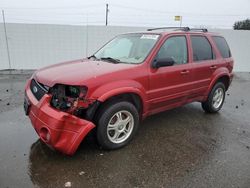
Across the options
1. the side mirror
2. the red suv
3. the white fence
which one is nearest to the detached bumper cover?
the red suv

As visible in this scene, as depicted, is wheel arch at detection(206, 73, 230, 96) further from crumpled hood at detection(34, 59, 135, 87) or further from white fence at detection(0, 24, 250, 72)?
white fence at detection(0, 24, 250, 72)

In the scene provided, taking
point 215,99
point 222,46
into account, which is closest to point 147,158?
point 215,99

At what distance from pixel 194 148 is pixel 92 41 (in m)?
8.47

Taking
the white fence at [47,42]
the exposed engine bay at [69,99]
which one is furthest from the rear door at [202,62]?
the white fence at [47,42]

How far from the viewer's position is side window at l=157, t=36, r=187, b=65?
4.36m

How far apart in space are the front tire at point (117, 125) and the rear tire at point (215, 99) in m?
2.37

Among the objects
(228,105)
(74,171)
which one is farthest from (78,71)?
(228,105)

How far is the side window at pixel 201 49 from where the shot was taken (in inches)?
196

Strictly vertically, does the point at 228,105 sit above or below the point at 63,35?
below

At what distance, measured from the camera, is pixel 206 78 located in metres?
Result: 5.25

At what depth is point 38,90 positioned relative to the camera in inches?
149

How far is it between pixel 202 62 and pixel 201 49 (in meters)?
0.30

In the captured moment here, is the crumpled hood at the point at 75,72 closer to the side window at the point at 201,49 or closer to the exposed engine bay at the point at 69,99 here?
the exposed engine bay at the point at 69,99

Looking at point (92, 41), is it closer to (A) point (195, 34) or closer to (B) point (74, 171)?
(A) point (195, 34)
